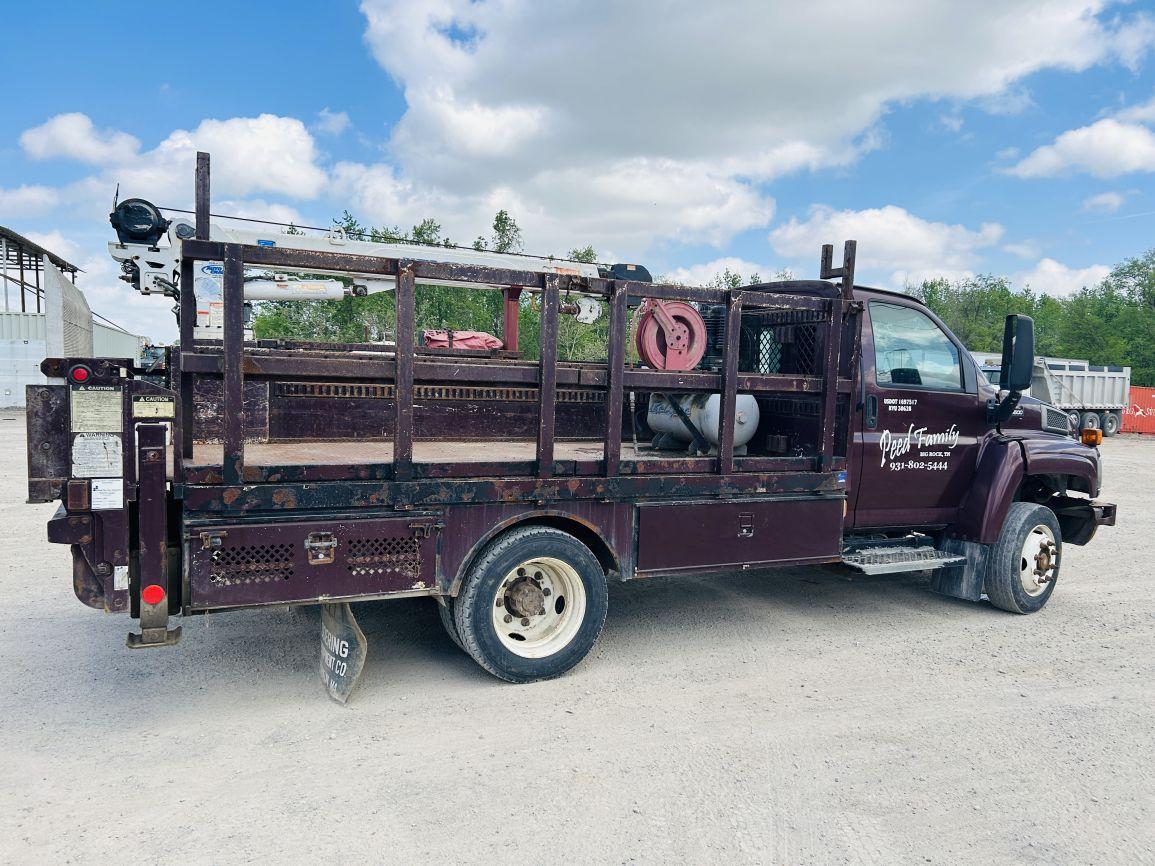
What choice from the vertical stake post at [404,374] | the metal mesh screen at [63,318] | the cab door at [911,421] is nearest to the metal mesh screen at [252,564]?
the vertical stake post at [404,374]

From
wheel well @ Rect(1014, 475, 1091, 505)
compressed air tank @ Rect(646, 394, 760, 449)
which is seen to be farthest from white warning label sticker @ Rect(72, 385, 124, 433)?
wheel well @ Rect(1014, 475, 1091, 505)

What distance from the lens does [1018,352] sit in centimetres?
556

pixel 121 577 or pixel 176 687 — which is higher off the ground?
pixel 121 577

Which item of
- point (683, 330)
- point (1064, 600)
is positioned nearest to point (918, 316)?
point (683, 330)

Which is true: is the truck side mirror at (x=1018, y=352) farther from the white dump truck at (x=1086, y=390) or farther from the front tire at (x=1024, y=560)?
the white dump truck at (x=1086, y=390)

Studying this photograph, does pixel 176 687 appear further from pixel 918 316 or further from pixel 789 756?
pixel 918 316

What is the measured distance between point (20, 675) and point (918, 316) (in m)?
6.18

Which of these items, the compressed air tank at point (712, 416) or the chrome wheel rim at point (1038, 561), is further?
the chrome wheel rim at point (1038, 561)

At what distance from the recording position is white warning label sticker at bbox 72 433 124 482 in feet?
11.7

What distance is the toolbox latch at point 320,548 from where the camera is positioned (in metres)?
3.94

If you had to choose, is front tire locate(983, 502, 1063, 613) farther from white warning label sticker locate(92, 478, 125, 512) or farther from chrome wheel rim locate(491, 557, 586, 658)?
white warning label sticker locate(92, 478, 125, 512)

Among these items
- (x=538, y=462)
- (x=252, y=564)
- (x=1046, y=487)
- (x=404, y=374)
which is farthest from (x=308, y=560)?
(x=1046, y=487)

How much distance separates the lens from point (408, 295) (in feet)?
13.3

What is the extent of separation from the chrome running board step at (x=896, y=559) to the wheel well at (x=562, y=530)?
179 centimetres
